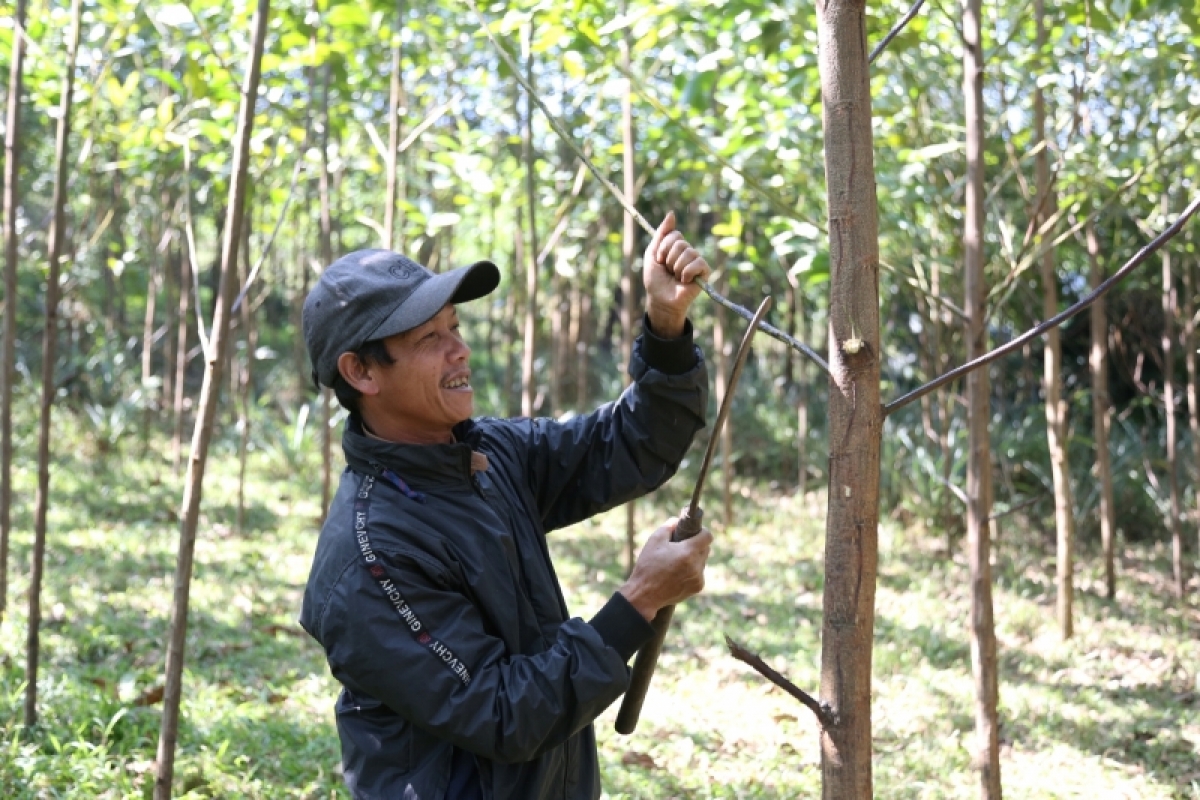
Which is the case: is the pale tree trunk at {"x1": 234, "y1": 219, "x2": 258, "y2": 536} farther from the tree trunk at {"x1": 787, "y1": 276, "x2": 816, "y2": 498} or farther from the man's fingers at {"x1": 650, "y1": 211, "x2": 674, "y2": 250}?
the man's fingers at {"x1": 650, "y1": 211, "x2": 674, "y2": 250}

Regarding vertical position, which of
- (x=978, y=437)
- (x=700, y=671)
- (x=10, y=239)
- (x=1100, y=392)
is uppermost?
(x=10, y=239)

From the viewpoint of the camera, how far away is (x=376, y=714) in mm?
1735

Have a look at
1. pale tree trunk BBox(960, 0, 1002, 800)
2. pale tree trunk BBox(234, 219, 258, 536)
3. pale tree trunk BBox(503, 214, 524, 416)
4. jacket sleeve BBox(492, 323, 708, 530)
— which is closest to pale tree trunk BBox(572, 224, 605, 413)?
pale tree trunk BBox(503, 214, 524, 416)

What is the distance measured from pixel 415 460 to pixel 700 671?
3.40 meters

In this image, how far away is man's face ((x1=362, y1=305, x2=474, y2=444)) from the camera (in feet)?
6.07

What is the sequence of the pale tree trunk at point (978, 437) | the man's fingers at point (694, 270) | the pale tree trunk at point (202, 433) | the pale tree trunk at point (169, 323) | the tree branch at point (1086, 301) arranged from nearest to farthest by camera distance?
the tree branch at point (1086, 301), the man's fingers at point (694, 270), the pale tree trunk at point (202, 433), the pale tree trunk at point (978, 437), the pale tree trunk at point (169, 323)

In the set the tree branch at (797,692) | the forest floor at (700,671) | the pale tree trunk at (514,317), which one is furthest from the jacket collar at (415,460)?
the pale tree trunk at (514,317)

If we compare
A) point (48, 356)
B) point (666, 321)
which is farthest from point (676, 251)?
point (48, 356)

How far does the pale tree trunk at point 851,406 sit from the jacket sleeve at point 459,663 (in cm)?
30

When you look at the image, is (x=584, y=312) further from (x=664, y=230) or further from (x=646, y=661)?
(x=646, y=661)

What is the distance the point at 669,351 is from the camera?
75.7 inches

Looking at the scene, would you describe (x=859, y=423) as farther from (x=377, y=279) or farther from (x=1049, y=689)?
(x=1049, y=689)

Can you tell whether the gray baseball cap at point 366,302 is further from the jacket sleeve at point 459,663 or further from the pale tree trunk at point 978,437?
the pale tree trunk at point 978,437

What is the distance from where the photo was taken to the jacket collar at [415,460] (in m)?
1.80
